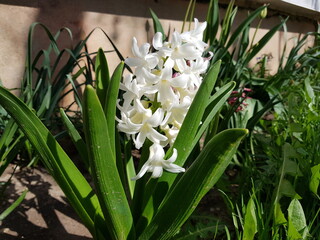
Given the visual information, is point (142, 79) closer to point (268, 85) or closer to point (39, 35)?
point (39, 35)

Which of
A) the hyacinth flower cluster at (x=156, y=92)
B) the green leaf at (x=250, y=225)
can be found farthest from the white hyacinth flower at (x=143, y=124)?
the green leaf at (x=250, y=225)

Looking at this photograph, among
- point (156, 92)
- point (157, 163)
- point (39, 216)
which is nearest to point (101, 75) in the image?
point (156, 92)

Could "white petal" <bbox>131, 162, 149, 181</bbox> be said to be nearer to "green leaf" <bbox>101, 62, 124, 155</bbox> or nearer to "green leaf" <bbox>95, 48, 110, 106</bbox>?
"green leaf" <bbox>101, 62, 124, 155</bbox>

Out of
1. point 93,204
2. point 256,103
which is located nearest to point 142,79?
point 93,204

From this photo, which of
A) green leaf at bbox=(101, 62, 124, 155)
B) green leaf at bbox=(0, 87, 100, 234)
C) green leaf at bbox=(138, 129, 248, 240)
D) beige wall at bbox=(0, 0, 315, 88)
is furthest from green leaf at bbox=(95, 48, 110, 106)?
beige wall at bbox=(0, 0, 315, 88)

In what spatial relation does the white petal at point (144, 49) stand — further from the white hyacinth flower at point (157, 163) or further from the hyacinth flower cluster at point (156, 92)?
the white hyacinth flower at point (157, 163)

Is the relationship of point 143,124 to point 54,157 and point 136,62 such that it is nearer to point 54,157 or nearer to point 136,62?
point 136,62
